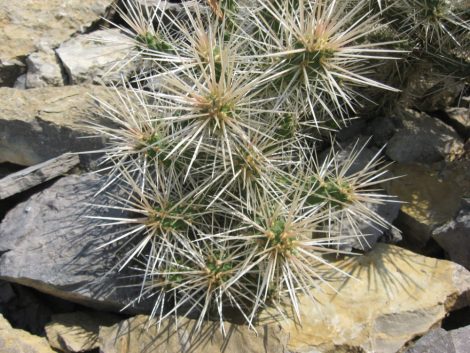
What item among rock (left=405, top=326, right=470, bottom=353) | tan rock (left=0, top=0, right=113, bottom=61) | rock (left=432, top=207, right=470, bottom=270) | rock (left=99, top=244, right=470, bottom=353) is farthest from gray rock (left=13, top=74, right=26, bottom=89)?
rock (left=405, top=326, right=470, bottom=353)

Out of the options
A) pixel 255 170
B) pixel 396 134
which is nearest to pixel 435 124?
pixel 396 134

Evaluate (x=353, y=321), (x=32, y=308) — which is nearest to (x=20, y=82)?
(x=32, y=308)

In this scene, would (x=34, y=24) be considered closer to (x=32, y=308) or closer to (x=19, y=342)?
(x=32, y=308)

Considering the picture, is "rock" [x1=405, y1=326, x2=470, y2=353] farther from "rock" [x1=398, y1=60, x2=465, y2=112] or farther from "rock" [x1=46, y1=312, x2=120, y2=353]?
"rock" [x1=46, y1=312, x2=120, y2=353]

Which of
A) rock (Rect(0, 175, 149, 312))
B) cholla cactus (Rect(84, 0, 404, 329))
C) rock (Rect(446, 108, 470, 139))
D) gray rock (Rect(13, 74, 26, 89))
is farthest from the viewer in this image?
gray rock (Rect(13, 74, 26, 89))

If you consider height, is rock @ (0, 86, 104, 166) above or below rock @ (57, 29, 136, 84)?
below

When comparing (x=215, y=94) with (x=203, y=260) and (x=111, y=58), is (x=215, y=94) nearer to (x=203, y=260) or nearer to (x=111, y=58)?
(x=203, y=260)
